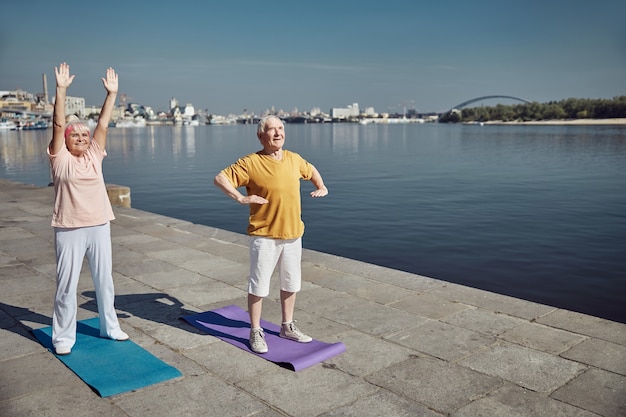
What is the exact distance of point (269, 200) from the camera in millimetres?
4785

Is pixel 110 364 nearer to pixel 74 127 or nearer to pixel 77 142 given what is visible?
pixel 77 142

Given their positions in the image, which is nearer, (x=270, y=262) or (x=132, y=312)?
(x=270, y=262)

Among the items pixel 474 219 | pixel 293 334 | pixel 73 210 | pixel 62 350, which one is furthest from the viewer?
pixel 474 219

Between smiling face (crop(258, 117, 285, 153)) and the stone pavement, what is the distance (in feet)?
6.06

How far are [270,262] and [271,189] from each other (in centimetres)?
64

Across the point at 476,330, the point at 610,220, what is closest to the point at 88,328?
the point at 476,330

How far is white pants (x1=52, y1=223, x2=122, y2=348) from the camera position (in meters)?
4.89

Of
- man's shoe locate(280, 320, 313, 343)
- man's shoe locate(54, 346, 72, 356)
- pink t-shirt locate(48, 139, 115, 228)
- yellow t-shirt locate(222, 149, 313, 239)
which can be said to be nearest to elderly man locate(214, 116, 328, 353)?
yellow t-shirt locate(222, 149, 313, 239)

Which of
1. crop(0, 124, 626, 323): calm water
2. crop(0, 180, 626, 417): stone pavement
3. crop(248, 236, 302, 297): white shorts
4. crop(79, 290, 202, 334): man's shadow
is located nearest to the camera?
crop(0, 180, 626, 417): stone pavement

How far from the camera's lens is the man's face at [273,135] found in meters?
4.72

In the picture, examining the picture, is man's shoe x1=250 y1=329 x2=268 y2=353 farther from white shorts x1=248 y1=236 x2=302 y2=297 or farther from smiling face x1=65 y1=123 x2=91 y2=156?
smiling face x1=65 y1=123 x2=91 y2=156

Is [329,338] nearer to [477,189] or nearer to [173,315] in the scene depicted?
[173,315]

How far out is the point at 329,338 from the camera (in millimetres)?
5477

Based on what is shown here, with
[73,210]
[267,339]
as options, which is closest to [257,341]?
[267,339]
